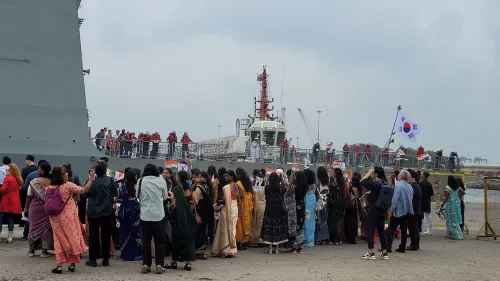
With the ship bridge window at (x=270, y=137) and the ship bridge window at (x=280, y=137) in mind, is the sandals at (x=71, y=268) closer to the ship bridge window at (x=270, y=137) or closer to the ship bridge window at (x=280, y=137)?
the ship bridge window at (x=270, y=137)

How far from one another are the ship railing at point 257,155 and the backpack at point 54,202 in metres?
11.2

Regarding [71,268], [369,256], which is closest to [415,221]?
[369,256]

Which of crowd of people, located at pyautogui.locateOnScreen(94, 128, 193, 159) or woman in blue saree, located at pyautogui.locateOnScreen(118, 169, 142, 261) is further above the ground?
crowd of people, located at pyautogui.locateOnScreen(94, 128, 193, 159)

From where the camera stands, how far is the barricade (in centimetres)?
1362

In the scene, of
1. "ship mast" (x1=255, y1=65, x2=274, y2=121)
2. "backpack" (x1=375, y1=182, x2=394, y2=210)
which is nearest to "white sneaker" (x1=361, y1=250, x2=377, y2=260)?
"backpack" (x1=375, y1=182, x2=394, y2=210)

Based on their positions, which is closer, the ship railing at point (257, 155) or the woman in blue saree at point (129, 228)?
the woman in blue saree at point (129, 228)

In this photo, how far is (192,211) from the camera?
871cm

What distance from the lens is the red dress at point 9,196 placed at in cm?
1046

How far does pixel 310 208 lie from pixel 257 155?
54.3 ft

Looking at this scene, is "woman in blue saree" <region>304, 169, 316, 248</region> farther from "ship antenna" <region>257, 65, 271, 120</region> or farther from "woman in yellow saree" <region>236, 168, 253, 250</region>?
"ship antenna" <region>257, 65, 271, 120</region>

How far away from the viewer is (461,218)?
1355 centimetres

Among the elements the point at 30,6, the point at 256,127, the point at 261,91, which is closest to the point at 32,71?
the point at 30,6

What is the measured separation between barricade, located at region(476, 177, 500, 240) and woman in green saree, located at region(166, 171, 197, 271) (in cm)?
819

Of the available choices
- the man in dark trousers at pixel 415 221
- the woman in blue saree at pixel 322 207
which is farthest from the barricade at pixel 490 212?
the woman in blue saree at pixel 322 207
